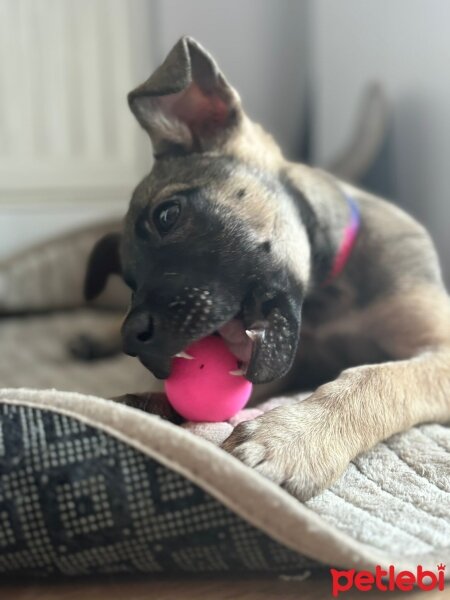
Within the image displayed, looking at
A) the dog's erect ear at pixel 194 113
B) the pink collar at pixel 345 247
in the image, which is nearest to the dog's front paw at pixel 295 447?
the pink collar at pixel 345 247

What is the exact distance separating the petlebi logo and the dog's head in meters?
0.38

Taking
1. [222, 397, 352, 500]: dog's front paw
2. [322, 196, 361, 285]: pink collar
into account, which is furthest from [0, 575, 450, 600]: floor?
[322, 196, 361, 285]: pink collar

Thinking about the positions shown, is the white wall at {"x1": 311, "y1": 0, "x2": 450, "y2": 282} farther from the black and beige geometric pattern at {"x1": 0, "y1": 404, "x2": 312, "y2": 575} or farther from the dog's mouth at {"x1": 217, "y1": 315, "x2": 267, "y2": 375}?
the black and beige geometric pattern at {"x1": 0, "y1": 404, "x2": 312, "y2": 575}

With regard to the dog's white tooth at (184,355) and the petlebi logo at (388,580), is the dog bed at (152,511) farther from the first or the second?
the dog's white tooth at (184,355)

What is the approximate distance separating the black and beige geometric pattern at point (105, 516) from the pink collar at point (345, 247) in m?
0.85

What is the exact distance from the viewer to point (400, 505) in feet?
3.55

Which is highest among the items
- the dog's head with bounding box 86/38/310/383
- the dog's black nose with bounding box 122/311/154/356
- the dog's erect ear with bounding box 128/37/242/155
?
the dog's erect ear with bounding box 128/37/242/155

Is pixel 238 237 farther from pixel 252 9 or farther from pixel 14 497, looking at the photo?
pixel 252 9

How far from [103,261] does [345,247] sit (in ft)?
1.86

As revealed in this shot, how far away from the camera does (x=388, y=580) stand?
911 millimetres

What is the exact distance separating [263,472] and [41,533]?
31 cm

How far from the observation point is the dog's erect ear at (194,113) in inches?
60.9

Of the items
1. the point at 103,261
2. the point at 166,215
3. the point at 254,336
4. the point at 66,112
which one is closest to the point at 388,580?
the point at 254,336

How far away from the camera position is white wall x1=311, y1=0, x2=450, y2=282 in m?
2.66
